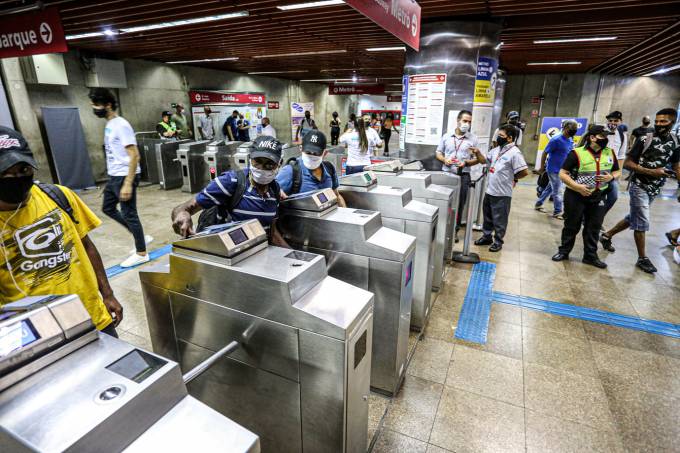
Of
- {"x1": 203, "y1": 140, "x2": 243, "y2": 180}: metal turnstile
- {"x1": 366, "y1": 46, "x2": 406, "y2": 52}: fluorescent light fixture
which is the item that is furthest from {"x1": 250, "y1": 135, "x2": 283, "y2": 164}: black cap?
{"x1": 366, "y1": 46, "x2": 406, "y2": 52}: fluorescent light fixture

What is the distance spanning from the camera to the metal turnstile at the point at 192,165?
7.32 m

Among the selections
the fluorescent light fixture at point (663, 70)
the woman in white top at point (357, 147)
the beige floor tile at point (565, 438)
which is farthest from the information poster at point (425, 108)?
the fluorescent light fixture at point (663, 70)

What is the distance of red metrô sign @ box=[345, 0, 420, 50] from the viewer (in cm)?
204

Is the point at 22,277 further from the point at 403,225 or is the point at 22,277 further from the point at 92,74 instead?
the point at 92,74

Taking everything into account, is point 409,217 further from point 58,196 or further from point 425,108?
point 425,108

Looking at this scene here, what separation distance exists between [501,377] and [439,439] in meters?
0.71

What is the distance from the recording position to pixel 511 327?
293cm

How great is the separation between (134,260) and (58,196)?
8.84 ft

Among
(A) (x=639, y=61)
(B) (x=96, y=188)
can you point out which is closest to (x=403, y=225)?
(B) (x=96, y=188)

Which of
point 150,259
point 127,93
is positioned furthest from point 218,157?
point 150,259

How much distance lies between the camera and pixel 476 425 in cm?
201

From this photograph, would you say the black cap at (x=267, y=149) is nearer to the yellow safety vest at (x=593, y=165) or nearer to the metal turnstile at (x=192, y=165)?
the yellow safety vest at (x=593, y=165)

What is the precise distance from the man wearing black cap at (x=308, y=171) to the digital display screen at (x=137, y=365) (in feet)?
5.30

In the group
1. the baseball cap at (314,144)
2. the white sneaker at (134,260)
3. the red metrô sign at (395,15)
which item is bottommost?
the white sneaker at (134,260)
